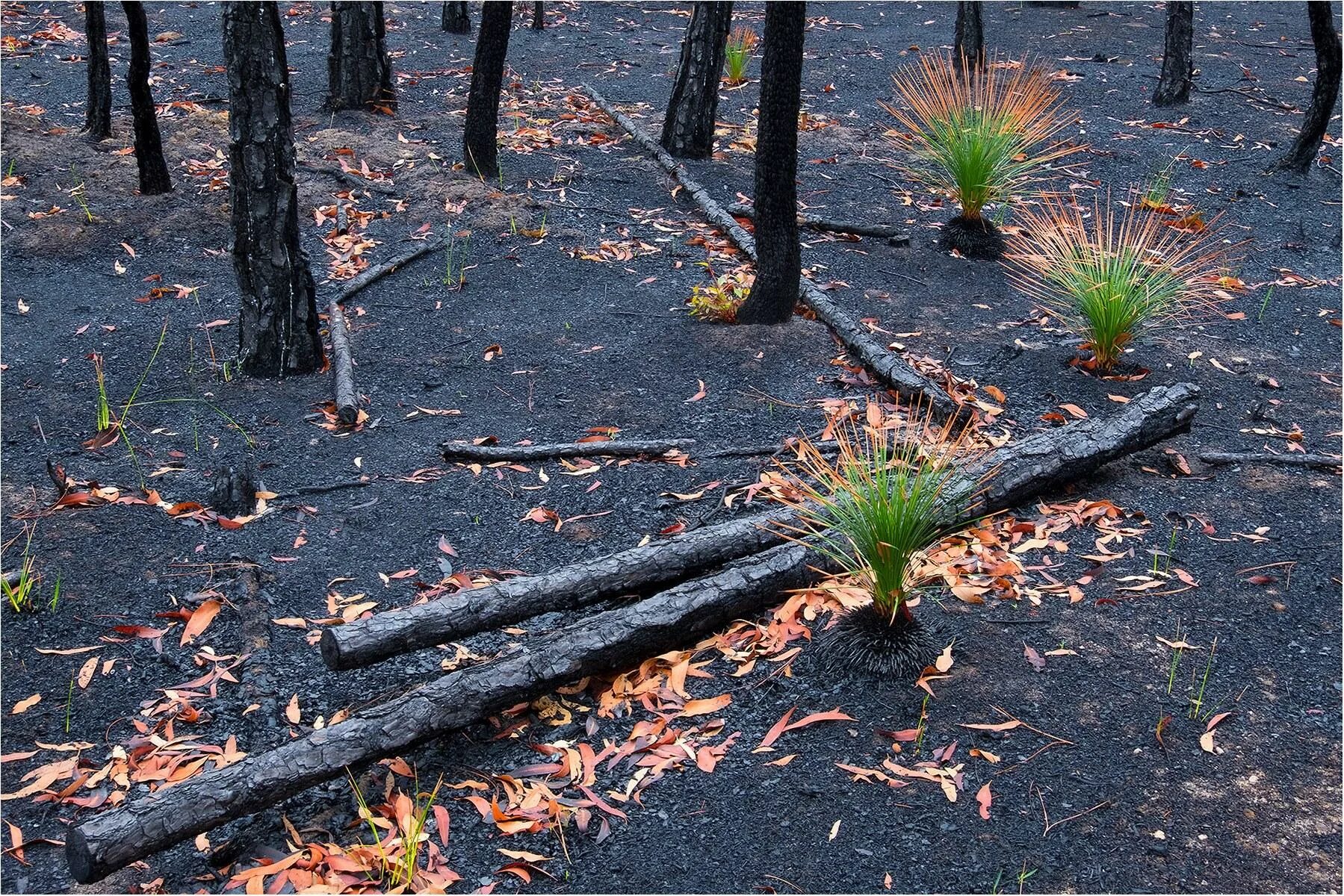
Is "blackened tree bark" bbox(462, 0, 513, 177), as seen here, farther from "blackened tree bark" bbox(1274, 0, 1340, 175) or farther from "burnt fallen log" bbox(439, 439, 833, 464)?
"blackened tree bark" bbox(1274, 0, 1340, 175)

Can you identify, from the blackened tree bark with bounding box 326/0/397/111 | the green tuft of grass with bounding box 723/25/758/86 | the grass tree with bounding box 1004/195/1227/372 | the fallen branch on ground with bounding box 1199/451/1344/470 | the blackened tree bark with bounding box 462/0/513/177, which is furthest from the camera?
the green tuft of grass with bounding box 723/25/758/86

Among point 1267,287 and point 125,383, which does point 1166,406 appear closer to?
point 1267,287

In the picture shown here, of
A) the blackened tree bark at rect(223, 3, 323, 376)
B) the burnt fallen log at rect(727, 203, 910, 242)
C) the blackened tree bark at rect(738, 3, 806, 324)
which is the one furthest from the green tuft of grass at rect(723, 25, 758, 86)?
the blackened tree bark at rect(223, 3, 323, 376)

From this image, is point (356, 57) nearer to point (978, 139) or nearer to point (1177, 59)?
point (978, 139)

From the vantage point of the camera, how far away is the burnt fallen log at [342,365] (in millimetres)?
4867

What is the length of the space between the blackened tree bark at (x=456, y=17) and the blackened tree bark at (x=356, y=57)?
118 inches

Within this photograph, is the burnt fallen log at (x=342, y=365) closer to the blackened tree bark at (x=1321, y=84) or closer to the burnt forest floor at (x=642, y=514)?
the burnt forest floor at (x=642, y=514)

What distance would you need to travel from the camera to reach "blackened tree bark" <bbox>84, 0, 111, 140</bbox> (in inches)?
288

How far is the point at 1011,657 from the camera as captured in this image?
3166 mm

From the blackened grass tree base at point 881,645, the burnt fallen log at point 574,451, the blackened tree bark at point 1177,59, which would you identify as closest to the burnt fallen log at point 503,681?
the blackened grass tree base at point 881,645

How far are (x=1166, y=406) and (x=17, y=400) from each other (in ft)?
16.7

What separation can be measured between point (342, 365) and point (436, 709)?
276 cm

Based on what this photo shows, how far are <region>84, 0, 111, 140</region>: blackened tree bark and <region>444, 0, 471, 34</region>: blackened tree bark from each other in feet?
15.4

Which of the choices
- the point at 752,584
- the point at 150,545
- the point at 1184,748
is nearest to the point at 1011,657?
the point at 1184,748
